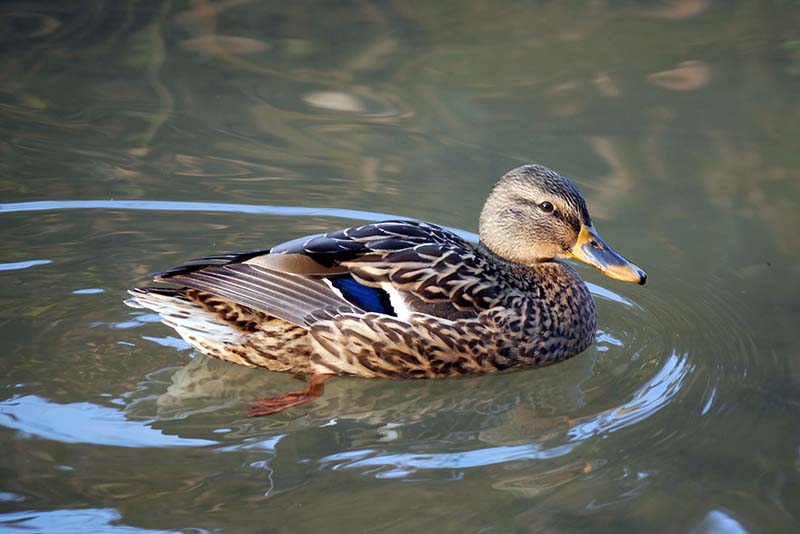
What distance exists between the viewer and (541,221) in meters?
6.93

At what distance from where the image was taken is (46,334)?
6457mm

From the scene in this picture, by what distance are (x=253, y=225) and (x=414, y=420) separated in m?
2.69

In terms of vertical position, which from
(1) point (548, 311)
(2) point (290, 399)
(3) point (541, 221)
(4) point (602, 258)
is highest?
(3) point (541, 221)

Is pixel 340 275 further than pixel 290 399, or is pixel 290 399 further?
pixel 340 275

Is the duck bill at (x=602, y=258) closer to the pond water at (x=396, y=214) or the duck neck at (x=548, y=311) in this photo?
the duck neck at (x=548, y=311)

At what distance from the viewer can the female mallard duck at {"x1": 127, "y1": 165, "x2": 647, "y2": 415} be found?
6.21 metres

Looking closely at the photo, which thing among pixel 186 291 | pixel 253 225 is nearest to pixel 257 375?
pixel 186 291

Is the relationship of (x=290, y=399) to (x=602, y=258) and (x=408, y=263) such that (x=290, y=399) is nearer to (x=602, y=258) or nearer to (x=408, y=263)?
(x=408, y=263)

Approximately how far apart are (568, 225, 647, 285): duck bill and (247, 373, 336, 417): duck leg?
1.76 meters

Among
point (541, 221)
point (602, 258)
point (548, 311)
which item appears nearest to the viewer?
point (548, 311)

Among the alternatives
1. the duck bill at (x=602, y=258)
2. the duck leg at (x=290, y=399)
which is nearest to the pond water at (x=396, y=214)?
the duck leg at (x=290, y=399)

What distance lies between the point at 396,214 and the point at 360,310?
2.11 m

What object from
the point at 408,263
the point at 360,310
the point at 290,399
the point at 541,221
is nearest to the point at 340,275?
the point at 360,310

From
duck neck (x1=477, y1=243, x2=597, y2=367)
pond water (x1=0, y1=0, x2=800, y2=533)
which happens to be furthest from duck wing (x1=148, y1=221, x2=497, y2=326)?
pond water (x1=0, y1=0, x2=800, y2=533)
